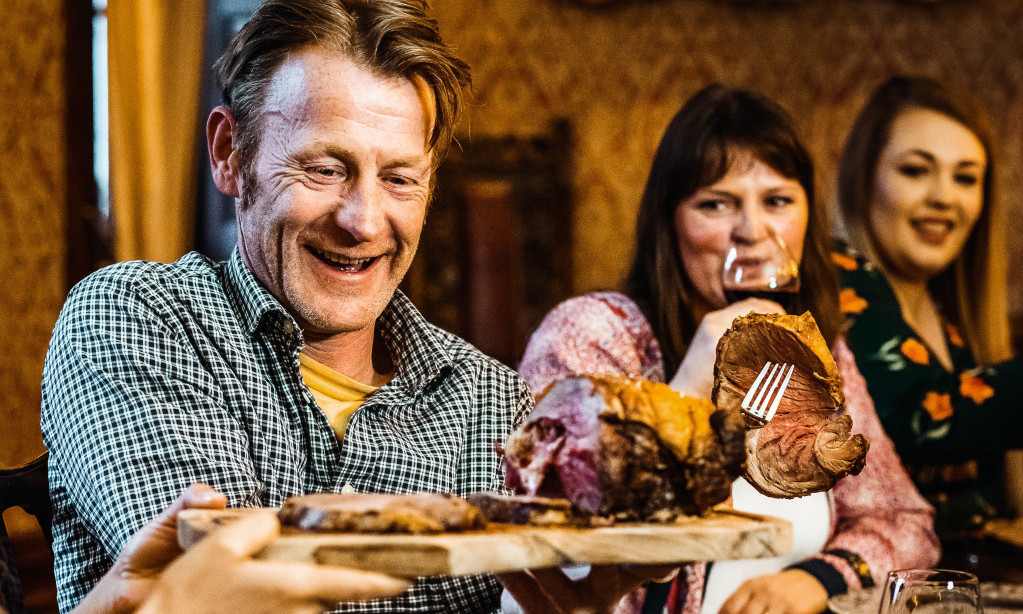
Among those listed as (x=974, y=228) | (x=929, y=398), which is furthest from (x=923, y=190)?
(x=929, y=398)

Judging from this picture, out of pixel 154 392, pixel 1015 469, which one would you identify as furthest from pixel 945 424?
pixel 154 392

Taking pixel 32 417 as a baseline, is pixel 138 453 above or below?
above

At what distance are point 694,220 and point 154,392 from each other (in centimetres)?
102

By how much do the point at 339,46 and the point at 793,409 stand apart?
0.66 m

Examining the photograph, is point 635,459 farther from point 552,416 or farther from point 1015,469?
point 1015,469

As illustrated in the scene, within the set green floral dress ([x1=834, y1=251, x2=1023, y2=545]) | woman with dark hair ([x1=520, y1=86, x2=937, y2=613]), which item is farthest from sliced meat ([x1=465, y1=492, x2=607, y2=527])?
green floral dress ([x1=834, y1=251, x2=1023, y2=545])

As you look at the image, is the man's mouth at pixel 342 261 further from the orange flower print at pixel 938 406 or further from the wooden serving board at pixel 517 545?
the orange flower print at pixel 938 406

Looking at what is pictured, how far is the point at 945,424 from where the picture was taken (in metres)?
2.18

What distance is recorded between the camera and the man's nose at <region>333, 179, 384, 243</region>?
1.21 metres

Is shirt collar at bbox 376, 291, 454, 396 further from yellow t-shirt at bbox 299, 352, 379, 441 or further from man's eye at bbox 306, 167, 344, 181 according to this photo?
man's eye at bbox 306, 167, 344, 181

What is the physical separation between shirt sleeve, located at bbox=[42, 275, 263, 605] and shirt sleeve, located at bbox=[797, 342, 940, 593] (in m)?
1.00

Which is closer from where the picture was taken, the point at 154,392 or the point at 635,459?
the point at 635,459

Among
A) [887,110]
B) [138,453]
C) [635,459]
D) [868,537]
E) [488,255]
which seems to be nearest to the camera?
[635,459]

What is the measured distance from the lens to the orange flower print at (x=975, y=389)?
7.19ft
